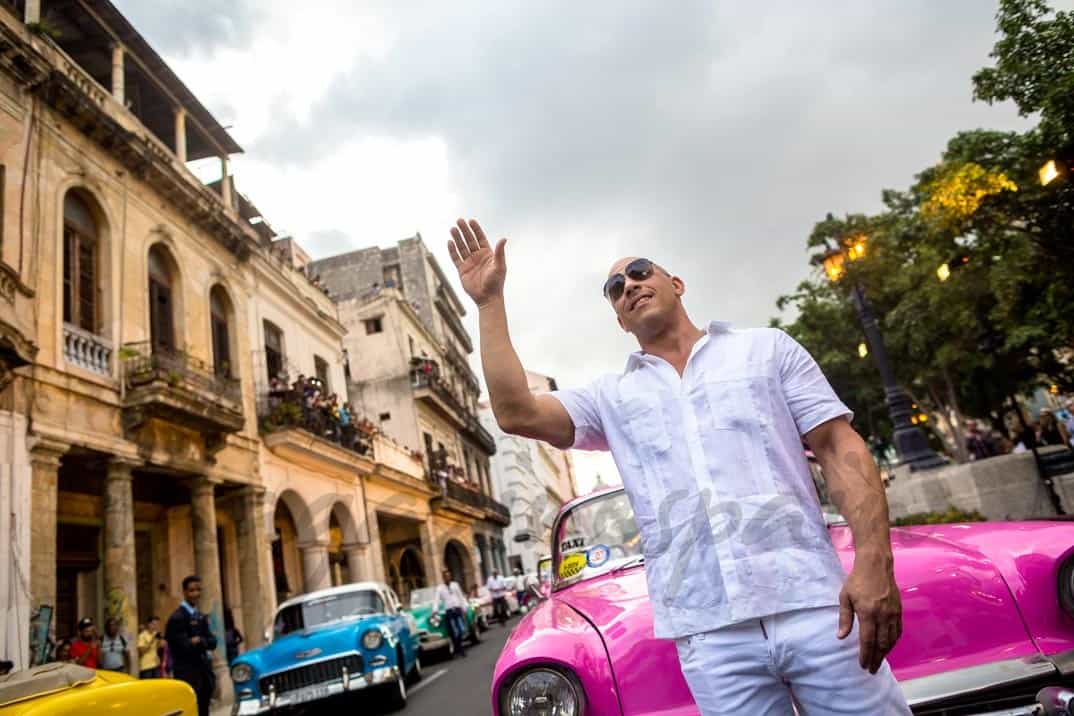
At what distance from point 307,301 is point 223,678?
33.5 ft

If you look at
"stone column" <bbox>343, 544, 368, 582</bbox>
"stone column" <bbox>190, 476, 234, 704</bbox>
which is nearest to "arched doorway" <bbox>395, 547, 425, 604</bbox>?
"stone column" <bbox>343, 544, 368, 582</bbox>

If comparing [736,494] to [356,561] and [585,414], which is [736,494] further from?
[356,561]

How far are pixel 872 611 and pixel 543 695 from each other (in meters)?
1.41

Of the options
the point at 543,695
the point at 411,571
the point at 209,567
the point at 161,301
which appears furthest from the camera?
the point at 411,571

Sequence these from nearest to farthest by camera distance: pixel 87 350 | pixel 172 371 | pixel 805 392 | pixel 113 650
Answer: pixel 805 392
pixel 113 650
pixel 87 350
pixel 172 371

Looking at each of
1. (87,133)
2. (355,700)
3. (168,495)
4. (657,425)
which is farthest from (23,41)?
(657,425)

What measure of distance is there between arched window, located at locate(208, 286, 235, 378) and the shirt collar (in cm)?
1357

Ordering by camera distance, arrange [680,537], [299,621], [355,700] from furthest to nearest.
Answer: [299,621] → [355,700] → [680,537]

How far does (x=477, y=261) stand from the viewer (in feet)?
6.86

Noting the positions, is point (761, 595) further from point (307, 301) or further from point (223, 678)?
point (307, 301)

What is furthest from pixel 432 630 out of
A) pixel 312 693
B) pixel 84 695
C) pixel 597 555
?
pixel 84 695

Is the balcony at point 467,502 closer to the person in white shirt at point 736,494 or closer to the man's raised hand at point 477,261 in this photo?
the man's raised hand at point 477,261

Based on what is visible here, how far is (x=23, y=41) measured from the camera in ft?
31.5

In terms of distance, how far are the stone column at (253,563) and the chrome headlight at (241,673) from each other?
5.62 m
